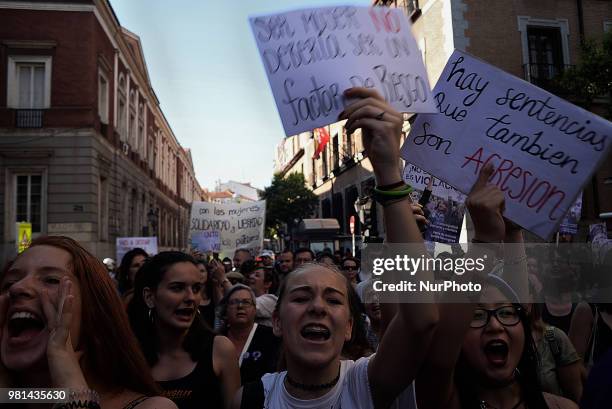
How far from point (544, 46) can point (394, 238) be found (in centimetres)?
1861

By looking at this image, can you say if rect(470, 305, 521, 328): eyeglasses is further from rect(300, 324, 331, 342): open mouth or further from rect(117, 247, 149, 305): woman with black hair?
rect(117, 247, 149, 305): woman with black hair

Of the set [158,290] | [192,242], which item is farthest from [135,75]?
[158,290]

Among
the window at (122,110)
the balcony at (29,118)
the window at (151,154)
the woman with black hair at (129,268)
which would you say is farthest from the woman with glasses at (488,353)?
the window at (151,154)

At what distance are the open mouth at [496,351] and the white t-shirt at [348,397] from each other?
1.24 ft

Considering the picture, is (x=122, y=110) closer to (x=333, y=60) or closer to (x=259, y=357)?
(x=259, y=357)

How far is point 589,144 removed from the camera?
2164 millimetres

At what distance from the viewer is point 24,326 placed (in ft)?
5.40

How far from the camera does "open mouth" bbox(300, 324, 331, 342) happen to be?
6.36ft

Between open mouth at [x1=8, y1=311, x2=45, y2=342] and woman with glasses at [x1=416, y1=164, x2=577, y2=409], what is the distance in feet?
4.53

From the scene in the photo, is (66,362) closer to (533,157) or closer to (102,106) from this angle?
(533,157)

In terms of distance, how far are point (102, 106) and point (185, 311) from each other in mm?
23194

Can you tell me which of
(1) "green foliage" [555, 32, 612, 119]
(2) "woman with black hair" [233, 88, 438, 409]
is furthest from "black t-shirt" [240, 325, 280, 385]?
(1) "green foliage" [555, 32, 612, 119]

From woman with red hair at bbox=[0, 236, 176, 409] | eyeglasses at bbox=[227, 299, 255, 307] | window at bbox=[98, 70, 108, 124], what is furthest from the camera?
window at bbox=[98, 70, 108, 124]

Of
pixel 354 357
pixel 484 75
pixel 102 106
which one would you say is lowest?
pixel 354 357
